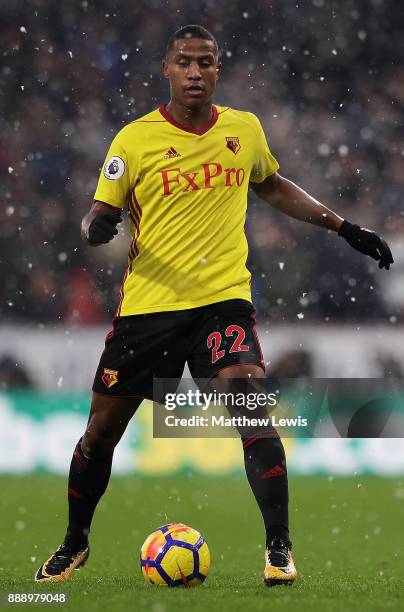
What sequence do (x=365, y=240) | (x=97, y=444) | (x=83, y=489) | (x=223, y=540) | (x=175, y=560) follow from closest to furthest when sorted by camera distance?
(x=175, y=560)
(x=97, y=444)
(x=83, y=489)
(x=365, y=240)
(x=223, y=540)

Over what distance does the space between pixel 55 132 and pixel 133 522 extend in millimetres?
6255

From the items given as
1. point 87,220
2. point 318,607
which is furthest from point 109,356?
point 318,607

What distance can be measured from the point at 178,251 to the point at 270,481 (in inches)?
37.3

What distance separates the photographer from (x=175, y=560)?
4.55 m

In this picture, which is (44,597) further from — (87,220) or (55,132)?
(55,132)

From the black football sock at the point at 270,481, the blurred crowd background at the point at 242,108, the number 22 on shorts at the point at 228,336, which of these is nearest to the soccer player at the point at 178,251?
the number 22 on shorts at the point at 228,336

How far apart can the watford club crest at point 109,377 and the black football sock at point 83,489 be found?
0.35 metres

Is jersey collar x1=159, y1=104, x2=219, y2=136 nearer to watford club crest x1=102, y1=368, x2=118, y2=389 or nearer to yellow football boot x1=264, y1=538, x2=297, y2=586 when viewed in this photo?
watford club crest x1=102, y1=368, x2=118, y2=389

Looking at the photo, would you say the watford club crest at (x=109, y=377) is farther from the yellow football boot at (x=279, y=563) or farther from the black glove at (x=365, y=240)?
the black glove at (x=365, y=240)

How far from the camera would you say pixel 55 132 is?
12.7m

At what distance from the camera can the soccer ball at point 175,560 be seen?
14.9ft

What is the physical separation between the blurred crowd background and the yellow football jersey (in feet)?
21.9

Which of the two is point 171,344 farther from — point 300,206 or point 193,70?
point 193,70

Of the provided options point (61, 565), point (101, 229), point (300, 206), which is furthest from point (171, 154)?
point (61, 565)
